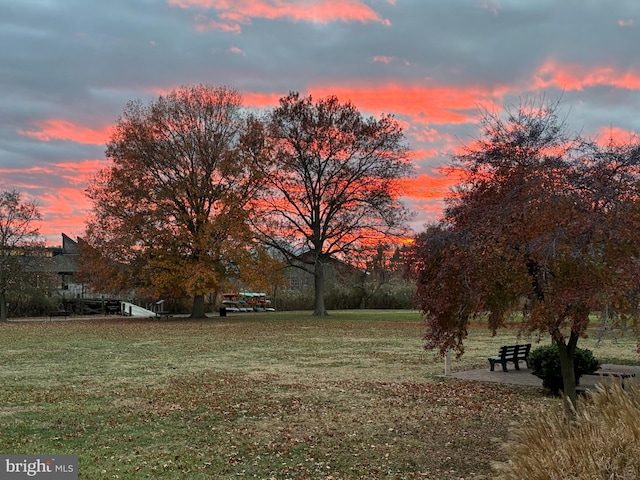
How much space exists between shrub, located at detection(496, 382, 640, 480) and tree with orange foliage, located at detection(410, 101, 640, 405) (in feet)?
5.46

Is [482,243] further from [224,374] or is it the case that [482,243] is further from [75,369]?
[75,369]

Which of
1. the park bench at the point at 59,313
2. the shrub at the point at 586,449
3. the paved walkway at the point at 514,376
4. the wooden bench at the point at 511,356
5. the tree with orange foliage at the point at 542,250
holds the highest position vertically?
the tree with orange foliage at the point at 542,250

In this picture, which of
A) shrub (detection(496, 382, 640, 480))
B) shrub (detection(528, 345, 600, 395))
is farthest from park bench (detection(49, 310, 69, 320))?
shrub (detection(496, 382, 640, 480))

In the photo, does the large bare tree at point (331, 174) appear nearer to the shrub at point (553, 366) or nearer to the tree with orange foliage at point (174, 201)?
the tree with orange foliage at point (174, 201)

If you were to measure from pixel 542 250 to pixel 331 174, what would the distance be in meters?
33.1

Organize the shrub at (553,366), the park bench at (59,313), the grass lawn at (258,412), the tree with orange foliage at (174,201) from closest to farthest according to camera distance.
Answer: the grass lawn at (258,412)
the shrub at (553,366)
the tree with orange foliage at (174,201)
the park bench at (59,313)

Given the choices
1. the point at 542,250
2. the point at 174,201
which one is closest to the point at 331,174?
the point at 174,201

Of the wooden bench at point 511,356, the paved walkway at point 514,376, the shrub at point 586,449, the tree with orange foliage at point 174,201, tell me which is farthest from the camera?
the tree with orange foliage at point 174,201

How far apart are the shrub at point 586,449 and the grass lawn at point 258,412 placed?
1282 mm

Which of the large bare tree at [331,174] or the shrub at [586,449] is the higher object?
the large bare tree at [331,174]

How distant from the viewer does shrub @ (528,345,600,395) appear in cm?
1143

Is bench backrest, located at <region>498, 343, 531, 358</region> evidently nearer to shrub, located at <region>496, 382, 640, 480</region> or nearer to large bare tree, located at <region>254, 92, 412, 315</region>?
shrub, located at <region>496, 382, 640, 480</region>

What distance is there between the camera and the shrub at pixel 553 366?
11.4 meters

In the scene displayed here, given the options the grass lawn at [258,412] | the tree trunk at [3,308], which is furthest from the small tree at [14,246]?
the grass lawn at [258,412]
